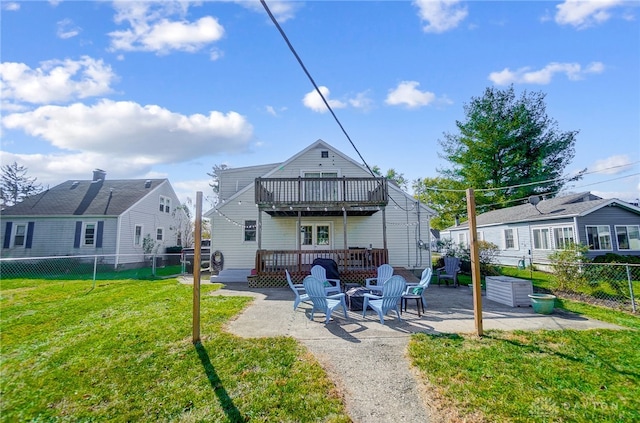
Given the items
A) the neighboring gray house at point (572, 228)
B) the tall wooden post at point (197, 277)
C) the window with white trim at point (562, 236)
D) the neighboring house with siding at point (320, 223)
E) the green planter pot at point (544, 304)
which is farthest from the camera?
the window with white trim at point (562, 236)

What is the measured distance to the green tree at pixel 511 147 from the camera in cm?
2362

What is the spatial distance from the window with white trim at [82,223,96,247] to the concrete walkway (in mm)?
13857

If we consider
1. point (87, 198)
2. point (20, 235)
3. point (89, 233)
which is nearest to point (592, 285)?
point (89, 233)

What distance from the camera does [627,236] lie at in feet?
44.4

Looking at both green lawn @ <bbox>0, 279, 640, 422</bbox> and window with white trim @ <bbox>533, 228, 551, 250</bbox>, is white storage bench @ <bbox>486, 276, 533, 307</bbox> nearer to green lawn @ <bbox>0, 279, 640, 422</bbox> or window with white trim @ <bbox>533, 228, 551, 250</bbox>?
green lawn @ <bbox>0, 279, 640, 422</bbox>

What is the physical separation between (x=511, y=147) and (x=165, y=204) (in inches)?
1175

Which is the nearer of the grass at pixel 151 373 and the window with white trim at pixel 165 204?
the grass at pixel 151 373

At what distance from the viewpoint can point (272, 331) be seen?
517 cm

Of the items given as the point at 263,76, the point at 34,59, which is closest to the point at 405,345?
the point at 263,76

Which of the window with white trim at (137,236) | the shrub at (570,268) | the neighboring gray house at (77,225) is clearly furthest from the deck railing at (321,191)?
the window with white trim at (137,236)

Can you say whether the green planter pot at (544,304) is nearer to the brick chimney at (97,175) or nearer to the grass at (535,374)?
the grass at (535,374)

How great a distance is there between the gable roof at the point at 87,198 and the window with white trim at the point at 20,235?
822 mm

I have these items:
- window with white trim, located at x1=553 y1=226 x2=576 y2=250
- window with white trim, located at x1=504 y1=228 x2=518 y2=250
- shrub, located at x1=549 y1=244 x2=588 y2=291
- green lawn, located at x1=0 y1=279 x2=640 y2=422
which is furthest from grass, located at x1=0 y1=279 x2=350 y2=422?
window with white trim, located at x1=504 y1=228 x2=518 y2=250

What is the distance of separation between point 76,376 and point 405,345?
4650mm
